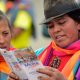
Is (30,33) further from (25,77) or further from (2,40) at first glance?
(25,77)

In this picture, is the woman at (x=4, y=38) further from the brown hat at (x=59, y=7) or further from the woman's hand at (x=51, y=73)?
the woman's hand at (x=51, y=73)

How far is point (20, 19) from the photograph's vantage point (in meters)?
11.0

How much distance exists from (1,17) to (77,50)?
1.48 metres

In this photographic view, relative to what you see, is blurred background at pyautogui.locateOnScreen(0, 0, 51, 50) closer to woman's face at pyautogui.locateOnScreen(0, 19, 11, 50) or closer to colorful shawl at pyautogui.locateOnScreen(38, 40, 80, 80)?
woman's face at pyautogui.locateOnScreen(0, 19, 11, 50)

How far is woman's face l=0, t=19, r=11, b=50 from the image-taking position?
20.5 feet

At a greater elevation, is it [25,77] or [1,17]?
[1,17]

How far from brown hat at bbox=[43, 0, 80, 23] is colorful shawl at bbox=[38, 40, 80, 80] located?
314 mm

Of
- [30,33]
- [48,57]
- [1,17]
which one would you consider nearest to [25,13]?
[30,33]

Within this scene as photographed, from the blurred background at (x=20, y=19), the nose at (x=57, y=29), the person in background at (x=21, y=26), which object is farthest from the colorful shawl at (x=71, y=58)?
the person in background at (x=21, y=26)

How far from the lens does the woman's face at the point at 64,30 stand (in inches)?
207

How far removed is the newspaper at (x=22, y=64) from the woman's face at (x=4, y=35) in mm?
1206

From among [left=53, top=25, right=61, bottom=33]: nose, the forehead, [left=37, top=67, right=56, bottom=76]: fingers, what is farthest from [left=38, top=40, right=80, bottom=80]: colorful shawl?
the forehead

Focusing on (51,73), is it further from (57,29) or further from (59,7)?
→ (59,7)

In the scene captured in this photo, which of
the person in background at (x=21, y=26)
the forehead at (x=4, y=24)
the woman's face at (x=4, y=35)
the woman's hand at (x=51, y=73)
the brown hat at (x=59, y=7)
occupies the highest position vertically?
the brown hat at (x=59, y=7)
